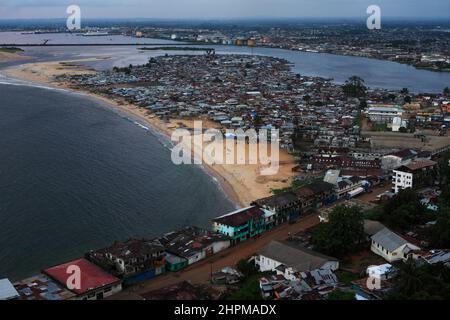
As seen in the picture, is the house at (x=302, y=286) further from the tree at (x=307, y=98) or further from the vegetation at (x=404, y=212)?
the tree at (x=307, y=98)

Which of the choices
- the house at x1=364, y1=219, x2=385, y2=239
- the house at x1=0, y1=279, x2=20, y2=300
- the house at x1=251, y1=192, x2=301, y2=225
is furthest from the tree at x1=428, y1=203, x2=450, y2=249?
the house at x1=0, y1=279, x2=20, y2=300

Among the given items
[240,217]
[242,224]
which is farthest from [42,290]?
[240,217]

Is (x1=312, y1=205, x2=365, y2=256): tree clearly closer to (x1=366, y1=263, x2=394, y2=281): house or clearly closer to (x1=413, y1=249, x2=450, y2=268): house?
(x1=366, y1=263, x2=394, y2=281): house

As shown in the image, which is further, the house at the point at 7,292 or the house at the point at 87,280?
the house at the point at 87,280

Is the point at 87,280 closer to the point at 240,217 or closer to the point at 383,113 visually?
the point at 240,217

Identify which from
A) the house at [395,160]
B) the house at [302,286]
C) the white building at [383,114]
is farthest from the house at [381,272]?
the white building at [383,114]

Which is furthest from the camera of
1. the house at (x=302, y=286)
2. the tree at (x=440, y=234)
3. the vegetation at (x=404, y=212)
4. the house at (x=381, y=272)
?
the vegetation at (x=404, y=212)
